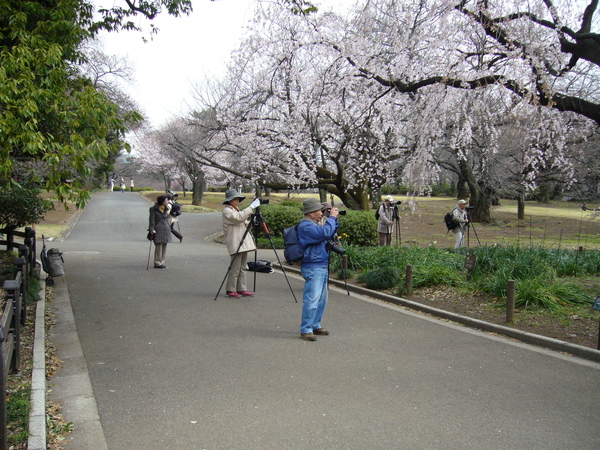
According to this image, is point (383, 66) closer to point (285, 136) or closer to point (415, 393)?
point (415, 393)

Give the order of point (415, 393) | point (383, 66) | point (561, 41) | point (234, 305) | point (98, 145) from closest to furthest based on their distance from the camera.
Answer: point (415, 393)
point (98, 145)
point (561, 41)
point (234, 305)
point (383, 66)

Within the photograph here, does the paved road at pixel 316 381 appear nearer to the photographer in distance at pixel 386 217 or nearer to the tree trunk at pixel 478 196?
the photographer in distance at pixel 386 217

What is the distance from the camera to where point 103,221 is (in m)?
30.3

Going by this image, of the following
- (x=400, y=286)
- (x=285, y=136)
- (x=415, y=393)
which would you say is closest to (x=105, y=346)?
(x=415, y=393)

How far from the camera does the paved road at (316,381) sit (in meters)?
4.30

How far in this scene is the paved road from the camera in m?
4.30

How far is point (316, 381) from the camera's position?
5508mm

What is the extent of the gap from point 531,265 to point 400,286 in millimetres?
2452

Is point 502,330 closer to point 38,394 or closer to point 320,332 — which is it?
point 320,332

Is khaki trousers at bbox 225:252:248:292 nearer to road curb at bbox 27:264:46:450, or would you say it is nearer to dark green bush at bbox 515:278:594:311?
road curb at bbox 27:264:46:450

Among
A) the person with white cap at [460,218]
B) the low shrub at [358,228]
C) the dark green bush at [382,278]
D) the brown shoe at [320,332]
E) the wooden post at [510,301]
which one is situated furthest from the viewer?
the low shrub at [358,228]

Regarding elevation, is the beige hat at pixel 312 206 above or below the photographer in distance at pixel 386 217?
above

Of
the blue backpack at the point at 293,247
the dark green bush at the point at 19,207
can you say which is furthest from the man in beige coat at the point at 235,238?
the dark green bush at the point at 19,207

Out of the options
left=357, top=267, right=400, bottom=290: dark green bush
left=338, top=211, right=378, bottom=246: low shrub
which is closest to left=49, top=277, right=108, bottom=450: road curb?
left=357, top=267, right=400, bottom=290: dark green bush
